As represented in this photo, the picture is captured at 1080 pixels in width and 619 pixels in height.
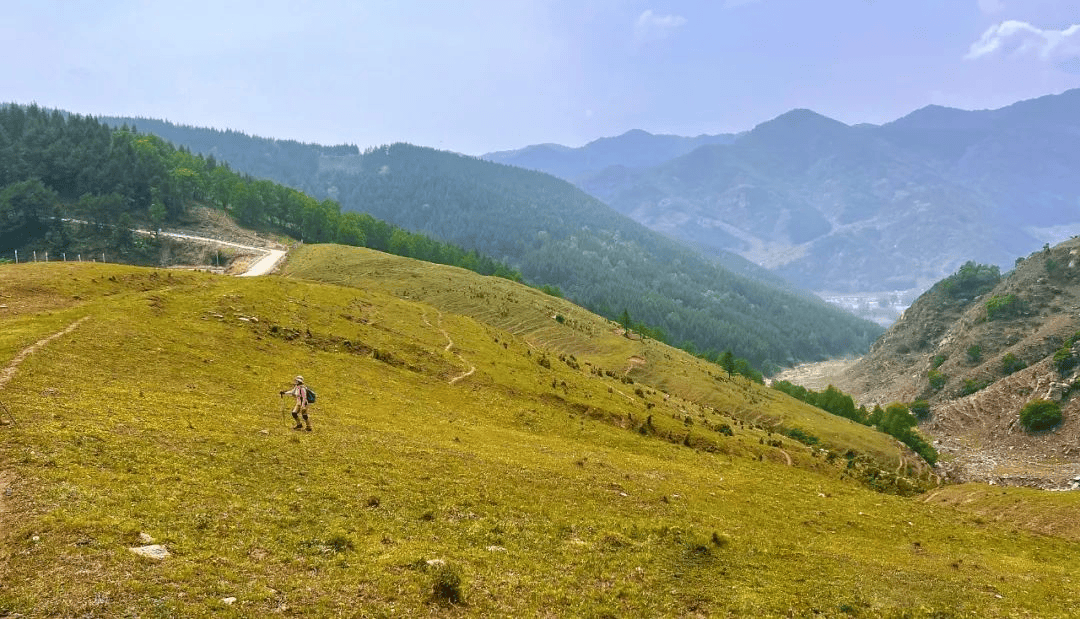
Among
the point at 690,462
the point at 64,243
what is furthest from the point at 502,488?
the point at 64,243

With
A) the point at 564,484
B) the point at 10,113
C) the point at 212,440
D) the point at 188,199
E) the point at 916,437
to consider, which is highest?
the point at 10,113

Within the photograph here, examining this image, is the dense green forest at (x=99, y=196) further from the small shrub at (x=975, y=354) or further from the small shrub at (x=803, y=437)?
the small shrub at (x=975, y=354)

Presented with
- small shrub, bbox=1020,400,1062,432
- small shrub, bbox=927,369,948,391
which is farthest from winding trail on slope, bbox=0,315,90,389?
small shrub, bbox=927,369,948,391

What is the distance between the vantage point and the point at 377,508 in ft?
76.8

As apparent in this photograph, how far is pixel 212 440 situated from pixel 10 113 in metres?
243

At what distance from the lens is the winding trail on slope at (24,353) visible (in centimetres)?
2881

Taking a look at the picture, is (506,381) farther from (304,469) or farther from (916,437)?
(916,437)

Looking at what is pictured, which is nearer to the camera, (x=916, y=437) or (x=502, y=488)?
(x=502, y=488)

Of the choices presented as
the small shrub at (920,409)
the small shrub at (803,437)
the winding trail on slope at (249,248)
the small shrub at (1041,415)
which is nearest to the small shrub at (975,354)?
the small shrub at (920,409)

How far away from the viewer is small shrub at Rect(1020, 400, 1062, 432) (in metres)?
112

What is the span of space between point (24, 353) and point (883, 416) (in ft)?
444

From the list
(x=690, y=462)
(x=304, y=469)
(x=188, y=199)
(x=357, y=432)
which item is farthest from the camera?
(x=188, y=199)

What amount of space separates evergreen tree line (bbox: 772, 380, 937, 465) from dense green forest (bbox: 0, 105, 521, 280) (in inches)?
5729

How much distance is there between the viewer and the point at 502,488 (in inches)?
1106
